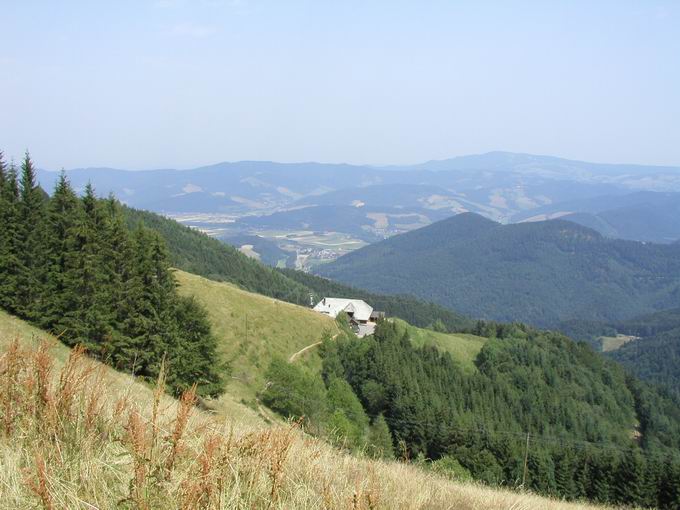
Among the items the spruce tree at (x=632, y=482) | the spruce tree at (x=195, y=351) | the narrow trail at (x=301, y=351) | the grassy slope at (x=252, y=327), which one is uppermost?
the spruce tree at (x=195, y=351)

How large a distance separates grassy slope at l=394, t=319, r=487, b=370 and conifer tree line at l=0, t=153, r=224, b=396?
184 ft

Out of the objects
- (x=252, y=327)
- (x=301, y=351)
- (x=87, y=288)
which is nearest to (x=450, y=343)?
(x=301, y=351)

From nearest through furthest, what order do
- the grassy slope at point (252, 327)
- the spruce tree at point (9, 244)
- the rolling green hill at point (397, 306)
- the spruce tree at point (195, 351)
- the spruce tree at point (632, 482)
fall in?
the spruce tree at point (9, 244) < the spruce tree at point (195, 351) < the spruce tree at point (632, 482) < the grassy slope at point (252, 327) < the rolling green hill at point (397, 306)

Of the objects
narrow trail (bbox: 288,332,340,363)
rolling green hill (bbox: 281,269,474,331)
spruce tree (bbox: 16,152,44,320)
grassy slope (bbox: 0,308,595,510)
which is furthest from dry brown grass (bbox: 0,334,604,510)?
rolling green hill (bbox: 281,269,474,331)

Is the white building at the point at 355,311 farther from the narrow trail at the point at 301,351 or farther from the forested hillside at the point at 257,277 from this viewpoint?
the narrow trail at the point at 301,351

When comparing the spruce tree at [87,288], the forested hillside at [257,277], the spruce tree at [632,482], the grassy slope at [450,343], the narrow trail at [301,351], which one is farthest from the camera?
the forested hillside at [257,277]

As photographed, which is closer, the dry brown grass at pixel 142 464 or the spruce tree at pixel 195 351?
the dry brown grass at pixel 142 464

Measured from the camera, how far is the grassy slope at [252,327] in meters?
49.5

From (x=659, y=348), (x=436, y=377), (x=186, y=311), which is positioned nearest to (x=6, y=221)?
(x=186, y=311)

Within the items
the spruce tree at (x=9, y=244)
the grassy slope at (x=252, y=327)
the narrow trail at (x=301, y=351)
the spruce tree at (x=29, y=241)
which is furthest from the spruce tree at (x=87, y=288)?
the narrow trail at (x=301, y=351)

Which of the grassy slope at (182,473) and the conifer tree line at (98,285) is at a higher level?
the grassy slope at (182,473)

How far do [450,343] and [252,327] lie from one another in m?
46.6

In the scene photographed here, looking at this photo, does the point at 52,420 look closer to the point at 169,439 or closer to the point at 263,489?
the point at 169,439

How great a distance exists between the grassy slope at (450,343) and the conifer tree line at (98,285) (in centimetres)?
5609
